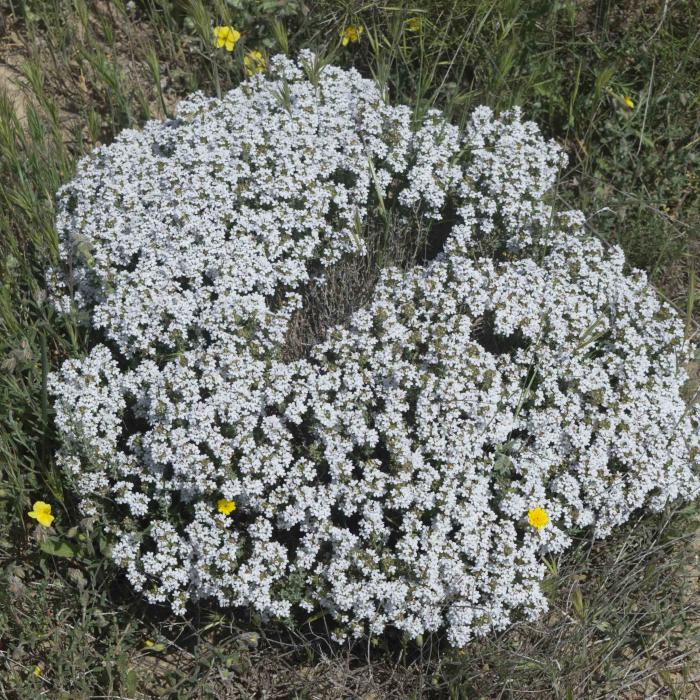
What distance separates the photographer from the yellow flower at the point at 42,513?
13.1 ft

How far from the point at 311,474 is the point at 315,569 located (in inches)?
18.4

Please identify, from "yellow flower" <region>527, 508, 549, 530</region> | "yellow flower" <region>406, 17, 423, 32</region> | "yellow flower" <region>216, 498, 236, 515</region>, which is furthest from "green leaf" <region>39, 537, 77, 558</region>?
"yellow flower" <region>406, 17, 423, 32</region>

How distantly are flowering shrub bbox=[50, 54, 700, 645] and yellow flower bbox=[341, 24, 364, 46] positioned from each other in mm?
922

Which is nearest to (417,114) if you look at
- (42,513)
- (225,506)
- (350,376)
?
(350,376)

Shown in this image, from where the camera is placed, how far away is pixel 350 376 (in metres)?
4.23

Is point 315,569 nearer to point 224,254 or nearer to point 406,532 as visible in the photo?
point 406,532

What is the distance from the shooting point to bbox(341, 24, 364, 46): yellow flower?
19.4 feet

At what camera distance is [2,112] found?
5090 millimetres

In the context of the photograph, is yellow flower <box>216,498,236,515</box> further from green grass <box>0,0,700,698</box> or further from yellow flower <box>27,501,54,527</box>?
yellow flower <box>27,501,54,527</box>

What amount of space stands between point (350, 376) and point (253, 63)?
2.85 m

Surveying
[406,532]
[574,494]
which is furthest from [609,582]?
[406,532]

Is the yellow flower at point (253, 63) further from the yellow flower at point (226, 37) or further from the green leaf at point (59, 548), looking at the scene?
the green leaf at point (59, 548)

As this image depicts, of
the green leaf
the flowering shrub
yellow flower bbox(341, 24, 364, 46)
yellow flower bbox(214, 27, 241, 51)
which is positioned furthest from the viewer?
yellow flower bbox(341, 24, 364, 46)

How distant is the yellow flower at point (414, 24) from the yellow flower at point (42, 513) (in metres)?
4.09
